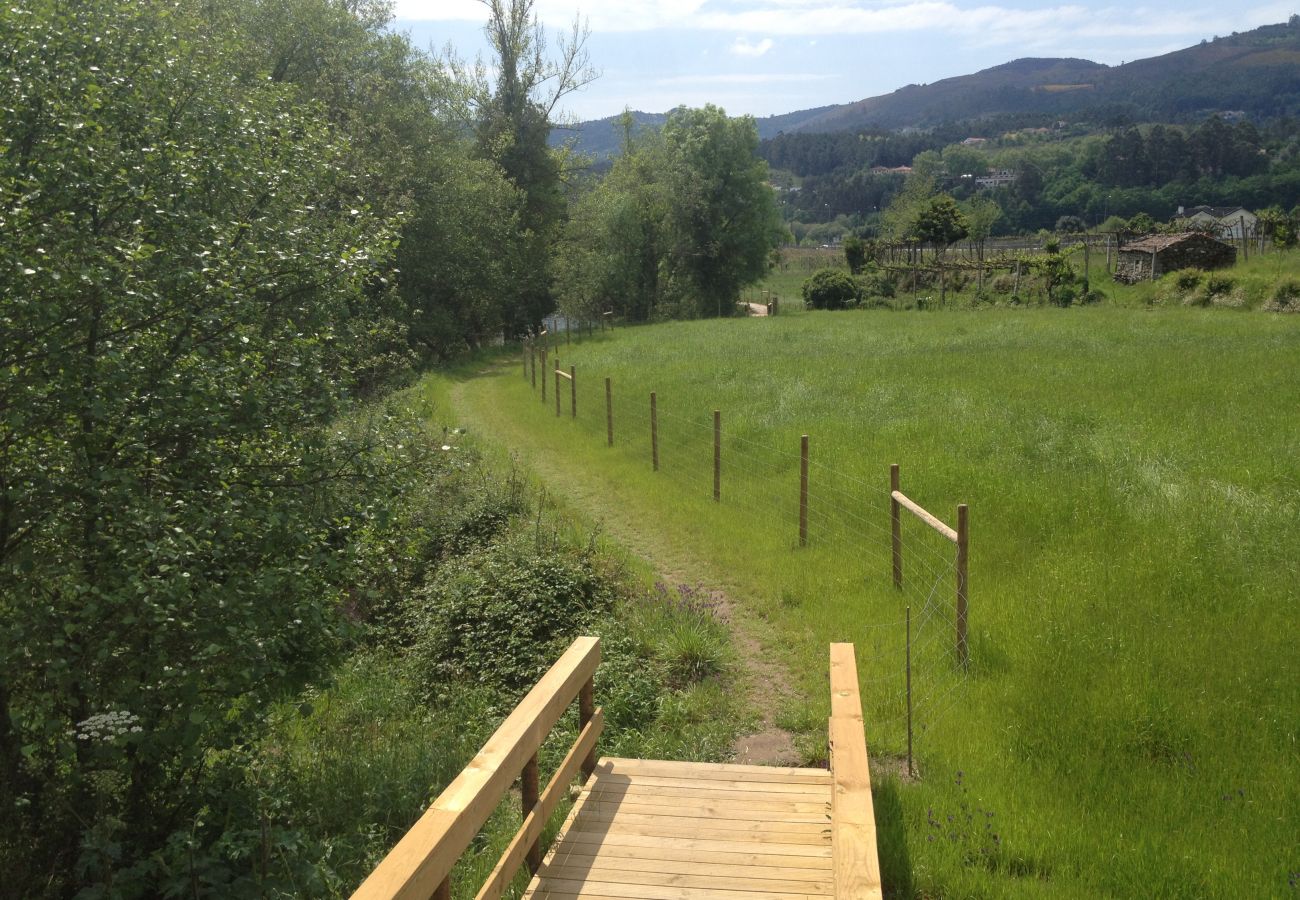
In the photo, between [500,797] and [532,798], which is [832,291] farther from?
[500,797]

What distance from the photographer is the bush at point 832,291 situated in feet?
184

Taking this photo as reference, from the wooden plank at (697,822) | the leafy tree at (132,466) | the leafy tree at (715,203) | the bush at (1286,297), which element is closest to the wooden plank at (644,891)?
the wooden plank at (697,822)

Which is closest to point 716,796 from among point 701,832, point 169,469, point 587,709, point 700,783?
point 700,783

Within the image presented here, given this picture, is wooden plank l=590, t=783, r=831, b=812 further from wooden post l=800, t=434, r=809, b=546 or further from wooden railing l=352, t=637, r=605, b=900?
wooden post l=800, t=434, r=809, b=546

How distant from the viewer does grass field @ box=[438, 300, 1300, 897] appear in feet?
17.6

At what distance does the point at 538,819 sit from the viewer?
465cm

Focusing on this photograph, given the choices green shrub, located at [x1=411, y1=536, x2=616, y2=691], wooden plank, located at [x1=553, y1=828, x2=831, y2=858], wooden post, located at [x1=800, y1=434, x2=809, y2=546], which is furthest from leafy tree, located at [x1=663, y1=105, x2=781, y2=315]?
wooden plank, located at [x1=553, y1=828, x2=831, y2=858]

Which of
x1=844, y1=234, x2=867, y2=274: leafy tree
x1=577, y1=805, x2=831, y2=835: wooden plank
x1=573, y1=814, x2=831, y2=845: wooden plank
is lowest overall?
x1=577, y1=805, x2=831, y2=835: wooden plank

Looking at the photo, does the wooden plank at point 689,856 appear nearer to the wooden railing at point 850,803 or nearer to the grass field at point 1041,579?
the wooden railing at point 850,803

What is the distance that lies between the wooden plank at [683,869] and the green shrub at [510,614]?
4227 millimetres

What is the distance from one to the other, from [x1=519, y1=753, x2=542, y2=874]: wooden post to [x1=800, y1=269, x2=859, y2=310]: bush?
5316cm

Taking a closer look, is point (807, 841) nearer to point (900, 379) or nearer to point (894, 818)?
A: point (894, 818)

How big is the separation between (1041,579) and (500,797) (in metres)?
6.17

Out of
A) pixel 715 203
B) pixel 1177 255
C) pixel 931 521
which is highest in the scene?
pixel 715 203
